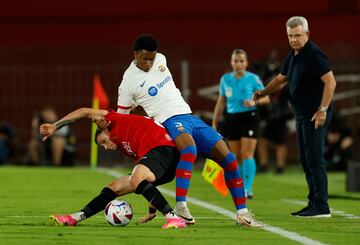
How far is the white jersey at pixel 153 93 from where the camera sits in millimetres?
11602

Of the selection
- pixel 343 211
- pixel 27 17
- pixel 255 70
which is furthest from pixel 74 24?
pixel 343 211

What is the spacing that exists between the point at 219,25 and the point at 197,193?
1290cm

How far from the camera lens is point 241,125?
16.7 meters

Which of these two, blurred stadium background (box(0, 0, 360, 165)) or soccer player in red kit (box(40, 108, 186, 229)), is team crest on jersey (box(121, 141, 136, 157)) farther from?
blurred stadium background (box(0, 0, 360, 165))

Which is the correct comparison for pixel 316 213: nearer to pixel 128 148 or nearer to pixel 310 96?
pixel 310 96

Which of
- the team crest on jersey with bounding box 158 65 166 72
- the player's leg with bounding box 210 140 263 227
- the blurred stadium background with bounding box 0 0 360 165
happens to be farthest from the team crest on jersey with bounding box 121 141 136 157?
the blurred stadium background with bounding box 0 0 360 165

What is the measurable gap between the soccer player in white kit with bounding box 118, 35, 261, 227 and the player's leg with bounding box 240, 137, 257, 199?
191 inches

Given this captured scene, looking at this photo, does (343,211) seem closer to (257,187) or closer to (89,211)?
(89,211)

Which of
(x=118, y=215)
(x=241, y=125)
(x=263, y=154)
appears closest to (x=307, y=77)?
(x=118, y=215)

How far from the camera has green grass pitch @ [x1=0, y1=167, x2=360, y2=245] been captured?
32.7ft

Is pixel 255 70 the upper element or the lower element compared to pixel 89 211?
upper

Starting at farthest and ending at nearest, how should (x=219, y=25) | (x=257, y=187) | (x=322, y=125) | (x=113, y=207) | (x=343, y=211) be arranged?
(x=219, y=25)
(x=257, y=187)
(x=343, y=211)
(x=322, y=125)
(x=113, y=207)

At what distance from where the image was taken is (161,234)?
10.3 metres

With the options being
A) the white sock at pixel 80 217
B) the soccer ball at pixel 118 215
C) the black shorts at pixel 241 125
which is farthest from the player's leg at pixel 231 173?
the black shorts at pixel 241 125
